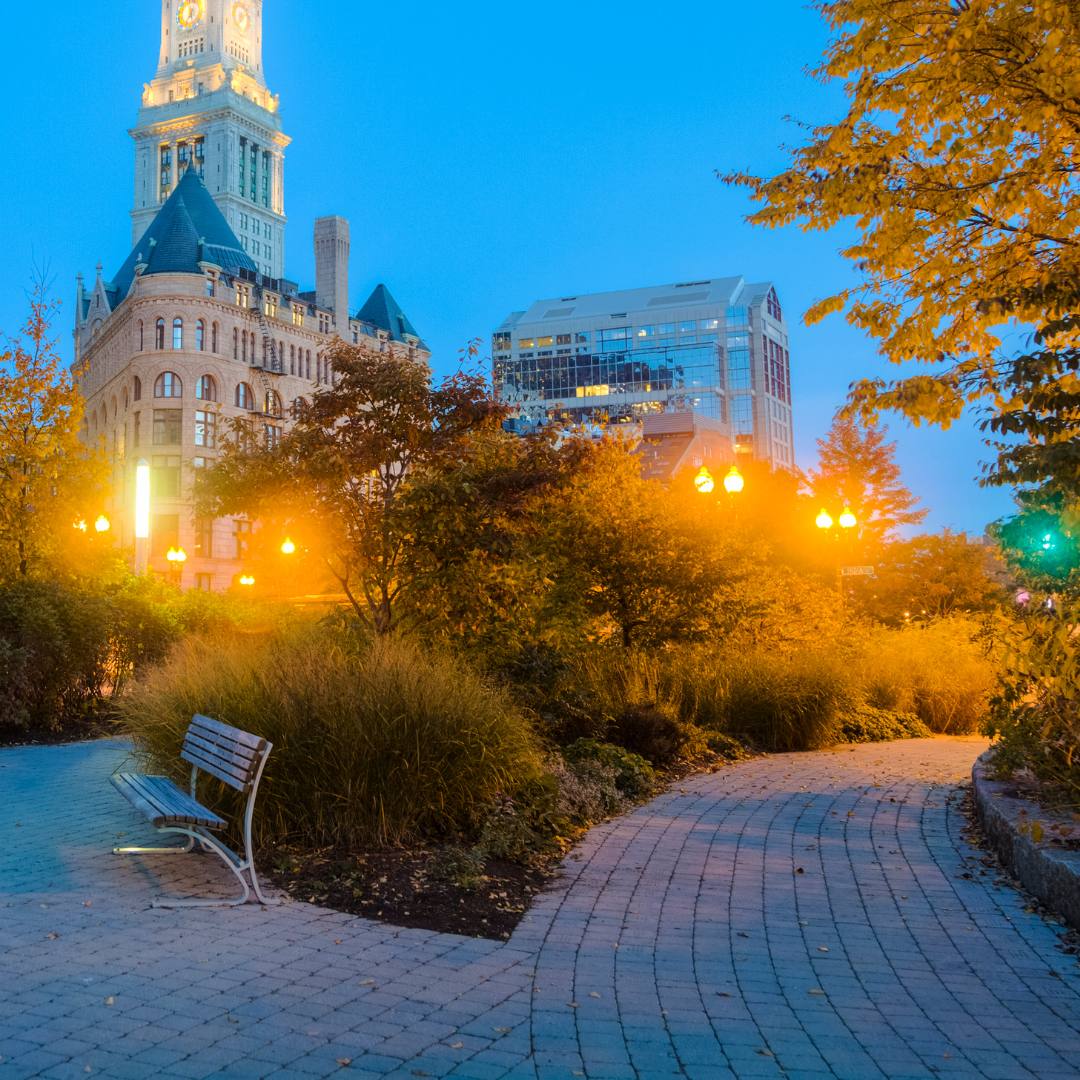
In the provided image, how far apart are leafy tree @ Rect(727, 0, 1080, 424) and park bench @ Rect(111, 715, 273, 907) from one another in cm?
600

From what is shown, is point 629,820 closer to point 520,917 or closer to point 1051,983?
point 520,917

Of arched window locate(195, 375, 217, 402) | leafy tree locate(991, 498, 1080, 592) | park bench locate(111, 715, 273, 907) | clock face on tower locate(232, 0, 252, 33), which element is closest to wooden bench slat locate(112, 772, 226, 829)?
park bench locate(111, 715, 273, 907)

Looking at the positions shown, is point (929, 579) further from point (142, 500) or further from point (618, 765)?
point (618, 765)

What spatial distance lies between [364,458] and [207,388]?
6078 cm

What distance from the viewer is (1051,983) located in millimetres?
4473

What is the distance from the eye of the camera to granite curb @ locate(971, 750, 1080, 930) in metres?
5.28

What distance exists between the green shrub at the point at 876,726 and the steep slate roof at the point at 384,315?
78.5 metres

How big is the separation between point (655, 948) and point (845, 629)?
14.7m

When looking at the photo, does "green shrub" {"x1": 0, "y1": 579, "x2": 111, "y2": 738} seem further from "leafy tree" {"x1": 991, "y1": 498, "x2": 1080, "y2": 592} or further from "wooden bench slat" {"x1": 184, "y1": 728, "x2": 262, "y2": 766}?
"leafy tree" {"x1": 991, "y1": 498, "x2": 1080, "y2": 592}

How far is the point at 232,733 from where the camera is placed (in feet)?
19.3

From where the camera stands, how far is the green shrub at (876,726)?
43.2 ft

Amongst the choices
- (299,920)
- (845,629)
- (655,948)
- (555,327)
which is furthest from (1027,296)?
(555,327)

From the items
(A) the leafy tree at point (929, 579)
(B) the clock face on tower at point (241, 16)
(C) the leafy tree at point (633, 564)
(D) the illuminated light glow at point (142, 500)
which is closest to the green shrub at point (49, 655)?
(D) the illuminated light glow at point (142, 500)

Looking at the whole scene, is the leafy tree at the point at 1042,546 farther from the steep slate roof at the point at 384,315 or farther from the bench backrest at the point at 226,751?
the steep slate roof at the point at 384,315
